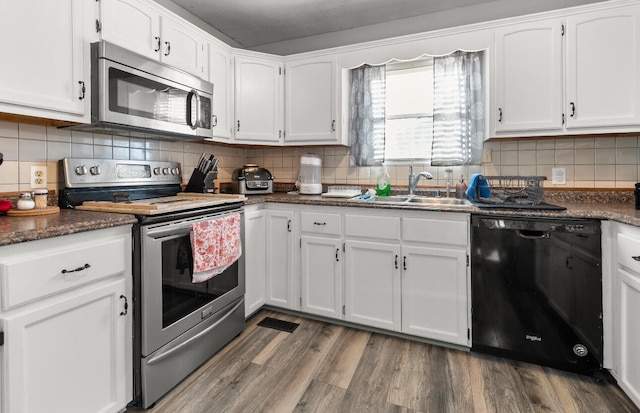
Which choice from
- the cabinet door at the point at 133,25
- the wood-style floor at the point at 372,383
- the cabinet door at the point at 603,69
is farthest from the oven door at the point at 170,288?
the cabinet door at the point at 603,69

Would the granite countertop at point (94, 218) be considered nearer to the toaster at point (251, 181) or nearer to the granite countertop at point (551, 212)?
the granite countertop at point (551, 212)

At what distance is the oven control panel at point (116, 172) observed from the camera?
5.89 ft

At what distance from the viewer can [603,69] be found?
6.66ft

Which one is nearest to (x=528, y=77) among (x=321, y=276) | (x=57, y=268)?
(x=321, y=276)

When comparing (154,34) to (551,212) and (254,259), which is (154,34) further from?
(551,212)

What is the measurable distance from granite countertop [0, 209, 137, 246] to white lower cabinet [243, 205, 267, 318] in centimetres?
95

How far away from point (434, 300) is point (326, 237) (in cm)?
81

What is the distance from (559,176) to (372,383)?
1.95m

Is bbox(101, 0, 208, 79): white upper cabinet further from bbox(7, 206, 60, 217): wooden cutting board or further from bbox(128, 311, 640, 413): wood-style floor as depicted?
bbox(128, 311, 640, 413): wood-style floor

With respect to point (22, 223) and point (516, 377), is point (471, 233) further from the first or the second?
point (22, 223)

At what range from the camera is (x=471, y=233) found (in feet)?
6.42

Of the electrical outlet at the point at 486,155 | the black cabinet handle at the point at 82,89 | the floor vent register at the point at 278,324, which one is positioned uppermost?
the black cabinet handle at the point at 82,89

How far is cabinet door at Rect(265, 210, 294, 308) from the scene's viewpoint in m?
2.48

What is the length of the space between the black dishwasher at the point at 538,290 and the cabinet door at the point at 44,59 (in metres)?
A: 2.19
